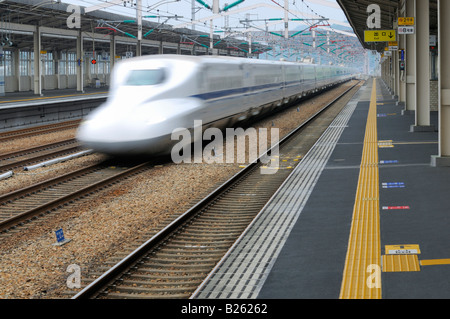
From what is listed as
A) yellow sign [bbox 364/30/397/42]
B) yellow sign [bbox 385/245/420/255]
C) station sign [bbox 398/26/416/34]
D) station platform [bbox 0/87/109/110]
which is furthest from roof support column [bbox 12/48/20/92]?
yellow sign [bbox 385/245/420/255]

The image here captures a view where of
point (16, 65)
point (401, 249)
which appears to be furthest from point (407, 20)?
point (16, 65)

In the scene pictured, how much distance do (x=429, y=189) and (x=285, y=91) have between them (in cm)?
2025

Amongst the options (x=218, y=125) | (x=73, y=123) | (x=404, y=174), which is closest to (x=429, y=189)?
(x=404, y=174)

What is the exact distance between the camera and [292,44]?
279 feet

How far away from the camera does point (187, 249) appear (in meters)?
7.84

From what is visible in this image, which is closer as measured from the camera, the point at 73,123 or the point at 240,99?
the point at 240,99

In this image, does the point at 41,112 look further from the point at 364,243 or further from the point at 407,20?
the point at 364,243

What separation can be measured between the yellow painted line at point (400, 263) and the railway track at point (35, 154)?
10.1m

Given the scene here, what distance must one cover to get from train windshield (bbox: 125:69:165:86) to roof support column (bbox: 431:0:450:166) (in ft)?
20.9

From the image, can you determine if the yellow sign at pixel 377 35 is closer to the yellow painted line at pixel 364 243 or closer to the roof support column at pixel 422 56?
the roof support column at pixel 422 56

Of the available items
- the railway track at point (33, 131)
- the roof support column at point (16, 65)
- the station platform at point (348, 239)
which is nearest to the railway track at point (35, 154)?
the railway track at point (33, 131)

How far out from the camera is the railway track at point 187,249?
20.9 ft

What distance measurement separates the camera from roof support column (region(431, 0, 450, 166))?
12.1 m
